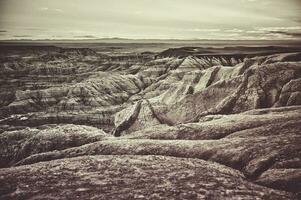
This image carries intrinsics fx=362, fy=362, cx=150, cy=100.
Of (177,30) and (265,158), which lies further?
(177,30)

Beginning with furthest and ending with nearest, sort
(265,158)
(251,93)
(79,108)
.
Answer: (79,108)
(251,93)
(265,158)

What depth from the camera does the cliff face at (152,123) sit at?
10711 millimetres

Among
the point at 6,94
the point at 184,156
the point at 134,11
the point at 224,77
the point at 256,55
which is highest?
the point at 134,11

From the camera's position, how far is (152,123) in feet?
49.3

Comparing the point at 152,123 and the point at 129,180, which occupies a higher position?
the point at 152,123

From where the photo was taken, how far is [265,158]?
11117 millimetres

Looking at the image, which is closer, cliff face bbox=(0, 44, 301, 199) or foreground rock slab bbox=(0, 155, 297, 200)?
foreground rock slab bbox=(0, 155, 297, 200)

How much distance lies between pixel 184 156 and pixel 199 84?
180 inches

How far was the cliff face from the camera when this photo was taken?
1071cm

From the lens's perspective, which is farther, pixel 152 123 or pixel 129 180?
pixel 152 123

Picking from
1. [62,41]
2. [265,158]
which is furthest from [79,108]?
[265,158]

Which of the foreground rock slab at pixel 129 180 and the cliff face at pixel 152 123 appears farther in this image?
the cliff face at pixel 152 123

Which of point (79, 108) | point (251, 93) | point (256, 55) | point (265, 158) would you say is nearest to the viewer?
point (265, 158)

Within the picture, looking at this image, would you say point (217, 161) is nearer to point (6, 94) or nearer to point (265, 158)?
point (265, 158)
